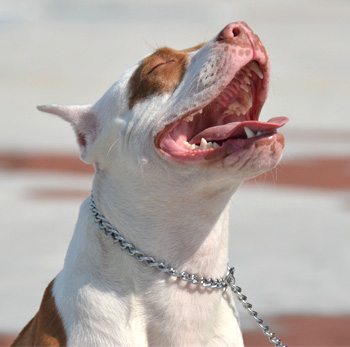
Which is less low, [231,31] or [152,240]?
[231,31]

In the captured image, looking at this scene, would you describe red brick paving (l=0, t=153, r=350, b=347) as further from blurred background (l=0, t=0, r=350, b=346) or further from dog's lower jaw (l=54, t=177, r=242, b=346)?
dog's lower jaw (l=54, t=177, r=242, b=346)

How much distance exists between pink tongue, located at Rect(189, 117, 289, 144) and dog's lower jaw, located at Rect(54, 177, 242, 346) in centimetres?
29

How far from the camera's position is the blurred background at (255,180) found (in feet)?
21.6

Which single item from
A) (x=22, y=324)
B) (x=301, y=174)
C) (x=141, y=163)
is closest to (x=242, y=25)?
(x=141, y=163)

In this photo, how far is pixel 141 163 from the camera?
362 cm

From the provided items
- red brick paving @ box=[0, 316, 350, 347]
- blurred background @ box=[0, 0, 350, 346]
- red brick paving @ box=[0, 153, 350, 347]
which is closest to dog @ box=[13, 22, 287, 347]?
blurred background @ box=[0, 0, 350, 346]

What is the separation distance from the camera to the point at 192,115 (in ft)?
11.6

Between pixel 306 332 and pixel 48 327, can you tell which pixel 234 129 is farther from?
pixel 306 332

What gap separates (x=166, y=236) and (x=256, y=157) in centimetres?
62

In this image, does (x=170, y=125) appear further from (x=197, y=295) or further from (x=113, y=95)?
(x=197, y=295)

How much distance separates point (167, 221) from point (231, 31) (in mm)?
912

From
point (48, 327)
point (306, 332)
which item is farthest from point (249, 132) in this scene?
point (306, 332)

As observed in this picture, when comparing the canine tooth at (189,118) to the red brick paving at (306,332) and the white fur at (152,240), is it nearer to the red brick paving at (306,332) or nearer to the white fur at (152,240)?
the white fur at (152,240)

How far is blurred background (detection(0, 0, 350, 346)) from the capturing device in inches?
259
